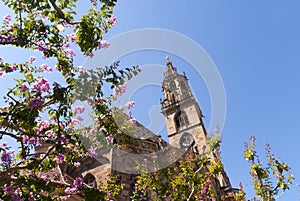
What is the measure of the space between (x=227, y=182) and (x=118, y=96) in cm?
3236

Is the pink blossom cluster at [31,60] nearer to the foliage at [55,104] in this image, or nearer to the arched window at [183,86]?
the foliage at [55,104]

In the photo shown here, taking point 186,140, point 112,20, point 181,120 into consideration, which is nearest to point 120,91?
point 112,20

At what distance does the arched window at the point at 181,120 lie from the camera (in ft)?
125

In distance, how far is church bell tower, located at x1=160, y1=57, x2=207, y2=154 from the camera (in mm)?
36094

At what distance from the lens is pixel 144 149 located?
17.1 metres

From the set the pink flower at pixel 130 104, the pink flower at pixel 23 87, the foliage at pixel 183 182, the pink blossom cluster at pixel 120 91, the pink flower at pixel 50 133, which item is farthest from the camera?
the foliage at pixel 183 182

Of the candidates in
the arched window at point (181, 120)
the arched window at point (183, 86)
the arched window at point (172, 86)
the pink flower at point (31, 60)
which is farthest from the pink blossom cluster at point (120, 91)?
the arched window at point (172, 86)

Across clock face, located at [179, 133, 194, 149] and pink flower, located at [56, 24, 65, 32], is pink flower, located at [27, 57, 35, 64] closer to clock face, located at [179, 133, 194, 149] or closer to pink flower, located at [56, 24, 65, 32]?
pink flower, located at [56, 24, 65, 32]

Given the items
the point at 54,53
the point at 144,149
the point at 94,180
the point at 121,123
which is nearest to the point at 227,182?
the point at 144,149

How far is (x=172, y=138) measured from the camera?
1484 inches

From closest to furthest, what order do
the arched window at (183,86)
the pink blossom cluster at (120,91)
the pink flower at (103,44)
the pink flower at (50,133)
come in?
the pink flower at (103,44), the pink flower at (50,133), the pink blossom cluster at (120,91), the arched window at (183,86)

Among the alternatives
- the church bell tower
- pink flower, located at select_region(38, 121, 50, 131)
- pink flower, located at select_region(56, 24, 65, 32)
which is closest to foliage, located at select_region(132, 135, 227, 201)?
pink flower, located at select_region(38, 121, 50, 131)

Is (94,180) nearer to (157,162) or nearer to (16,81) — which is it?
(157,162)

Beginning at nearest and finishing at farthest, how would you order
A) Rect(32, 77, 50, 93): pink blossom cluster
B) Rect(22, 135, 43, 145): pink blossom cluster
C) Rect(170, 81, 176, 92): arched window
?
Rect(32, 77, 50, 93): pink blossom cluster, Rect(22, 135, 43, 145): pink blossom cluster, Rect(170, 81, 176, 92): arched window
